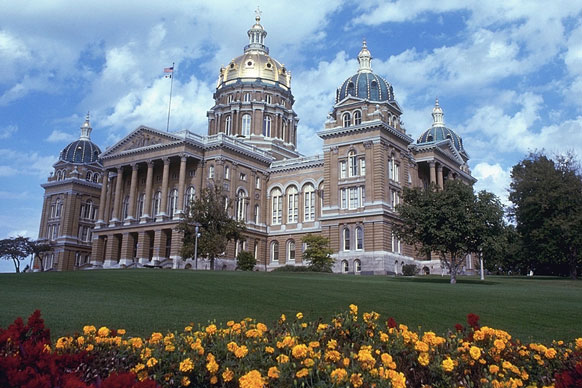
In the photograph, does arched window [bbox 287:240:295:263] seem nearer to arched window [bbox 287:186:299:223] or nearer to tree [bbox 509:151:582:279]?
arched window [bbox 287:186:299:223]

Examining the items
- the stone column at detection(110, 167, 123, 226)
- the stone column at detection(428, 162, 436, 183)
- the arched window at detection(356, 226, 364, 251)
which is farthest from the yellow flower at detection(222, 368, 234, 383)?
the stone column at detection(110, 167, 123, 226)

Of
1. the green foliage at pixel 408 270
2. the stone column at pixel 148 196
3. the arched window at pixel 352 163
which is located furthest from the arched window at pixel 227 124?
the green foliage at pixel 408 270

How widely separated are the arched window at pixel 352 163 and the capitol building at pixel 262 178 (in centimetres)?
16

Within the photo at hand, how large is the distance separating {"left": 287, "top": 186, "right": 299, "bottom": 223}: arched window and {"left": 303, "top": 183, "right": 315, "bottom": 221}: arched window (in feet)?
3.91

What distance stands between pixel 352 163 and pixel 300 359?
54.0 metres

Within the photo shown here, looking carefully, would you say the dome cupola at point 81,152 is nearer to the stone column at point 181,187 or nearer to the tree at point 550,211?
the stone column at point 181,187

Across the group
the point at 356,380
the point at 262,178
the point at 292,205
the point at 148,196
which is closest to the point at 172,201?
the point at 148,196

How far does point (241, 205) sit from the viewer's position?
7094 cm

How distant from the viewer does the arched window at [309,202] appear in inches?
2817

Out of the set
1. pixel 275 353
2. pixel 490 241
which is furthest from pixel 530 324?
pixel 490 241

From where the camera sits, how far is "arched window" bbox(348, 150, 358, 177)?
60.5 metres

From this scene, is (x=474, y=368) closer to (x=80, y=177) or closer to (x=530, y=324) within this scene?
(x=530, y=324)

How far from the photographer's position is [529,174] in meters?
57.1

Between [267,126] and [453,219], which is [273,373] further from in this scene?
[267,126]
